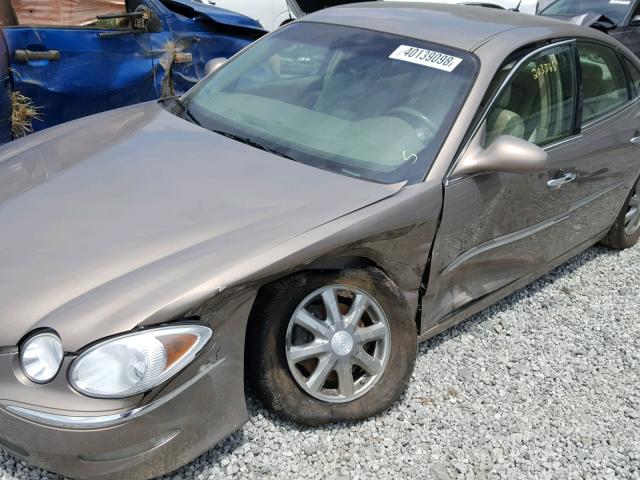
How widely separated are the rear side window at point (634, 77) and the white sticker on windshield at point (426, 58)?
161 centimetres

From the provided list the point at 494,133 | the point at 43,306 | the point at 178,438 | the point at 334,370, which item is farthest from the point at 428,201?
the point at 43,306

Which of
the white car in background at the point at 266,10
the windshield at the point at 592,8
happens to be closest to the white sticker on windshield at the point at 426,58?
the white car in background at the point at 266,10

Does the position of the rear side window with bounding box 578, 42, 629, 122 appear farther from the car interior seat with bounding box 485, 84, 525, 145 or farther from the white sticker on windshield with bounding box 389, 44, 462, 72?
the white sticker on windshield with bounding box 389, 44, 462, 72

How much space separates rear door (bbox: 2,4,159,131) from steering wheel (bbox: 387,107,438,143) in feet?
11.1

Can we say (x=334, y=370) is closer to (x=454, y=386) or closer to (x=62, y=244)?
(x=454, y=386)

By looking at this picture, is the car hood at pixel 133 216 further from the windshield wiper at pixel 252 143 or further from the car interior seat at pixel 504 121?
the car interior seat at pixel 504 121

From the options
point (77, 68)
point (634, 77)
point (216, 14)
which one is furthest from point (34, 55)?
point (634, 77)

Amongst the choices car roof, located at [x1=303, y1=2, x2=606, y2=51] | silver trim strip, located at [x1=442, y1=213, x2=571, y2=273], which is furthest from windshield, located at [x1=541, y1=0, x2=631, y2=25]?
silver trim strip, located at [x1=442, y1=213, x2=571, y2=273]

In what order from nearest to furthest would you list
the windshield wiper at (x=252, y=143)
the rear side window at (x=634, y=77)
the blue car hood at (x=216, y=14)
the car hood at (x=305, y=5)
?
the windshield wiper at (x=252, y=143) < the rear side window at (x=634, y=77) < the blue car hood at (x=216, y=14) < the car hood at (x=305, y=5)

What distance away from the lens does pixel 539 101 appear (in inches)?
131

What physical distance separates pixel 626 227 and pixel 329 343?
111 inches

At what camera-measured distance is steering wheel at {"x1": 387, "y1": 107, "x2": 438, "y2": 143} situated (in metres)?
2.89

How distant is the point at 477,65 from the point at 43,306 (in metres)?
2.04

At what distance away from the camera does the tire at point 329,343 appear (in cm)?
242
